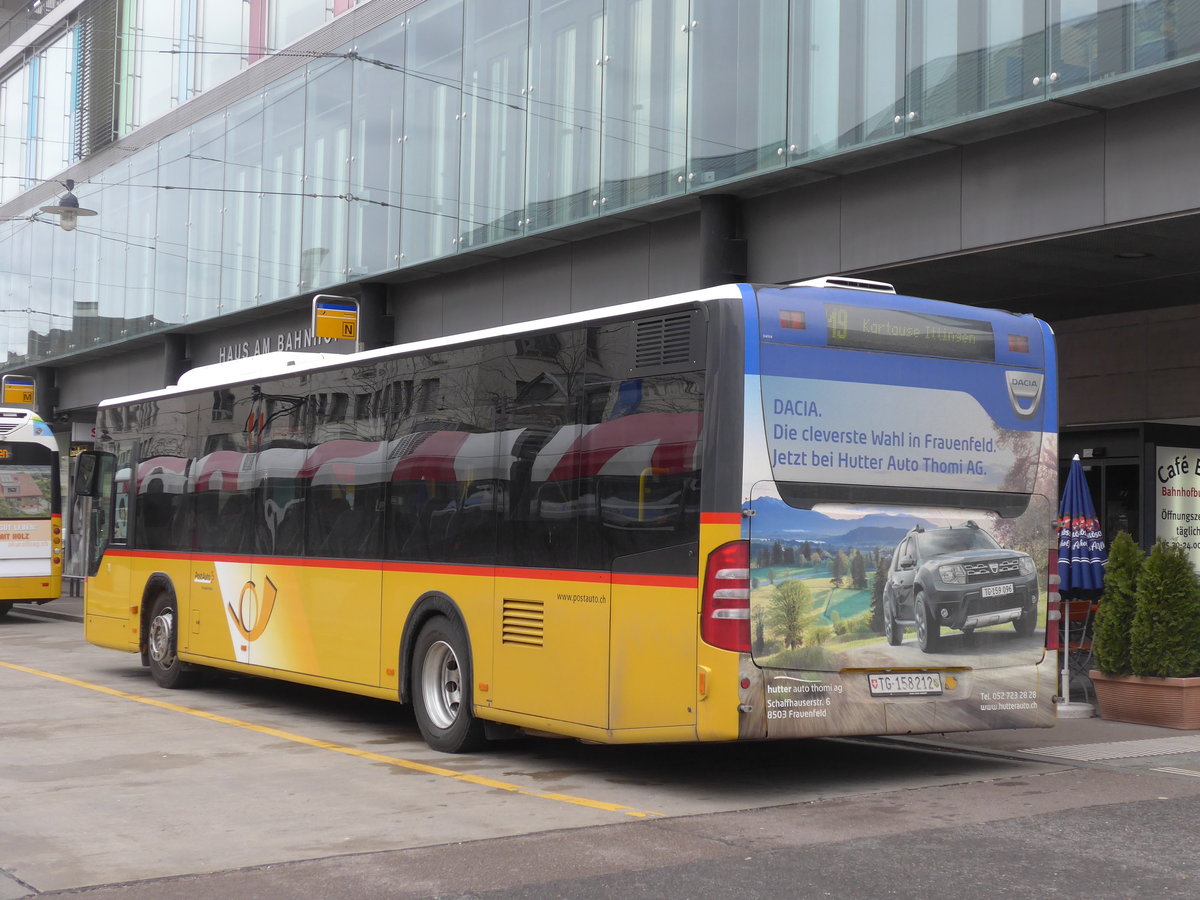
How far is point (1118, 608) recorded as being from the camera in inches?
472

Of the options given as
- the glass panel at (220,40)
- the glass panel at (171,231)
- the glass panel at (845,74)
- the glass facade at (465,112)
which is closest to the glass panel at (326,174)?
the glass facade at (465,112)

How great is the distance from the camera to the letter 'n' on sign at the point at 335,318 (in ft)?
69.1

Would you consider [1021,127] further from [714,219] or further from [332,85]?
[332,85]

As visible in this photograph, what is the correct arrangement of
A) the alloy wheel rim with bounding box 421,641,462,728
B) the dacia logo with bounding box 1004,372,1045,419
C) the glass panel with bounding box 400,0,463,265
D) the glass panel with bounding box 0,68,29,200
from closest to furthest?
1. the dacia logo with bounding box 1004,372,1045,419
2. the alloy wheel rim with bounding box 421,641,462,728
3. the glass panel with bounding box 400,0,463,265
4. the glass panel with bounding box 0,68,29,200

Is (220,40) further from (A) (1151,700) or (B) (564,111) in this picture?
(A) (1151,700)

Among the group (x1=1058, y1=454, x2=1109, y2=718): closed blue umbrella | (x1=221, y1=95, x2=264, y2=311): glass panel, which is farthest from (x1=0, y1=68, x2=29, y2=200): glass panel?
(x1=1058, y1=454, x2=1109, y2=718): closed blue umbrella

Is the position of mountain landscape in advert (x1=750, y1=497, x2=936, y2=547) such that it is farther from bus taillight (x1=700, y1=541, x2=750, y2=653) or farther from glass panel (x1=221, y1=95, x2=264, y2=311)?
glass panel (x1=221, y1=95, x2=264, y2=311)

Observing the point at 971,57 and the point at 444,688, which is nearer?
the point at 444,688

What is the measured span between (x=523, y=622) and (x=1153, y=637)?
18.0ft

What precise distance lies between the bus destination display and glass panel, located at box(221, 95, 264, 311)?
63.3ft

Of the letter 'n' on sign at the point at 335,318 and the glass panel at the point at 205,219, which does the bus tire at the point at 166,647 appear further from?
the glass panel at the point at 205,219

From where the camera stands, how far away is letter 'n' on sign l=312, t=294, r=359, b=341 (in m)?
21.0

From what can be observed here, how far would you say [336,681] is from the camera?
1198 cm

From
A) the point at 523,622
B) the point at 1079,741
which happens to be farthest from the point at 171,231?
the point at 1079,741
